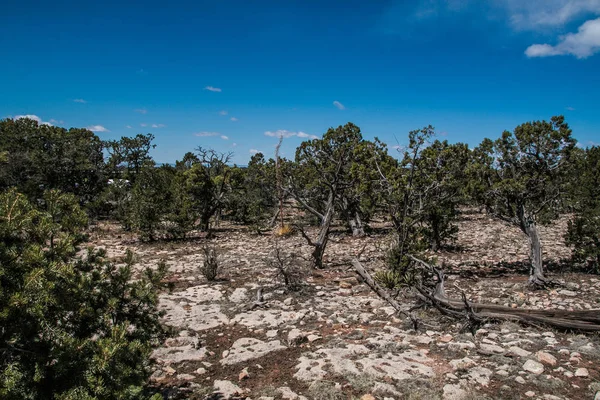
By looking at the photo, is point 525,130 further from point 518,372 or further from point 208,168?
point 208,168

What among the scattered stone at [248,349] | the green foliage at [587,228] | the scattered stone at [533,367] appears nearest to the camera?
the scattered stone at [533,367]

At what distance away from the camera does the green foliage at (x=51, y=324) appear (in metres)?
2.99

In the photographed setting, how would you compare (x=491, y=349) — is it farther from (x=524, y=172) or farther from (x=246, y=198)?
(x=246, y=198)

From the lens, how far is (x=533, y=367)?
5371 mm

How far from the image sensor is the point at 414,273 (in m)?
10.4

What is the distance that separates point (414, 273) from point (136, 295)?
7.92 m

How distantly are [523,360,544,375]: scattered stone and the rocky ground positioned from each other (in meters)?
0.01

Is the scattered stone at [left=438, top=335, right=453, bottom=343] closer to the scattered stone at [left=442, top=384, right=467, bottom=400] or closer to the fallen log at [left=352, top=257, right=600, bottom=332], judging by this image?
the fallen log at [left=352, top=257, right=600, bottom=332]

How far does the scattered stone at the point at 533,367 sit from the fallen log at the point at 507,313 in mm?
1693

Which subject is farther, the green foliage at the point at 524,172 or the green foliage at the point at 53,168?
the green foliage at the point at 53,168

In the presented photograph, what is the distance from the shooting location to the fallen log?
672 centimetres

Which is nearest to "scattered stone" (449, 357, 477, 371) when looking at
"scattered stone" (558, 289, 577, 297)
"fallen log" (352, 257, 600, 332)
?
"fallen log" (352, 257, 600, 332)

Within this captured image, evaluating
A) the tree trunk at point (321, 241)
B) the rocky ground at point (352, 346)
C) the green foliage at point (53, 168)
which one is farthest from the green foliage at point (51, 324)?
the green foliage at point (53, 168)

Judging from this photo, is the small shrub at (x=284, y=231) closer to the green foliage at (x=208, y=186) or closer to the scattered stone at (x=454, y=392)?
the green foliage at (x=208, y=186)
